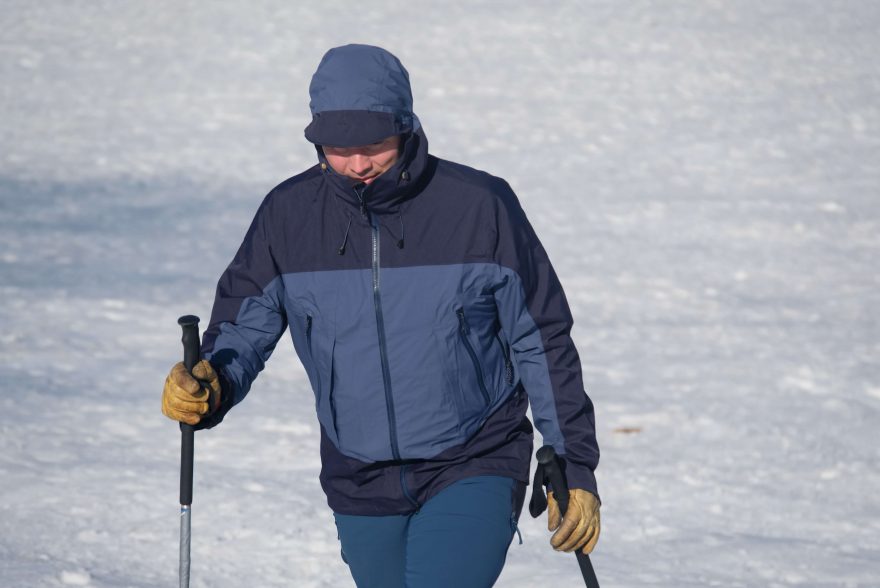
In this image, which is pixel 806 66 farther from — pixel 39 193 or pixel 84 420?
pixel 84 420

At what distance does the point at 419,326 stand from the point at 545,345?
32cm

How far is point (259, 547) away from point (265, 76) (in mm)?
11728

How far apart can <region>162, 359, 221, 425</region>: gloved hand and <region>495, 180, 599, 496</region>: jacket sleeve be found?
29.7 inches

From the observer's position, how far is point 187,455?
13.1 feet

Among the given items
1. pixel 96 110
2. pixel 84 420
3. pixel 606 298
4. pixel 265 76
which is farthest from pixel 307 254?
pixel 265 76

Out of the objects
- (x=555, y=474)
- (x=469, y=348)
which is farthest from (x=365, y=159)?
(x=555, y=474)

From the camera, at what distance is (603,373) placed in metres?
8.70

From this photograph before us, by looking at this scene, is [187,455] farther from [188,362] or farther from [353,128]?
[353,128]

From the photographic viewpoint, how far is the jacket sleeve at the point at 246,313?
3785 millimetres

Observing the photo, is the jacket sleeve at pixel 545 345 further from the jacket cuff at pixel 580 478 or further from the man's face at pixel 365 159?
the man's face at pixel 365 159

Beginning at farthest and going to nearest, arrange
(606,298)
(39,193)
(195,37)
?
1. (195,37)
2. (39,193)
3. (606,298)

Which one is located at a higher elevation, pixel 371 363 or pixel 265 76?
pixel 371 363

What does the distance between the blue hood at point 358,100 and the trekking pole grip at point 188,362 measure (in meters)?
0.56

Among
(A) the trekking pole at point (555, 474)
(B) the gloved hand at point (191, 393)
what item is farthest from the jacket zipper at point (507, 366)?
(B) the gloved hand at point (191, 393)
